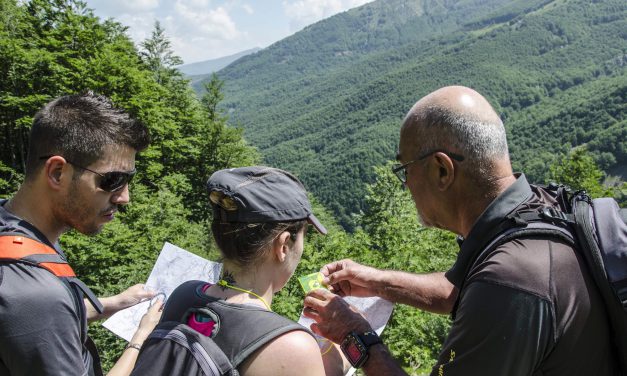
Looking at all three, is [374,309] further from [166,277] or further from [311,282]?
[166,277]

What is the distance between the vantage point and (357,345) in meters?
2.38

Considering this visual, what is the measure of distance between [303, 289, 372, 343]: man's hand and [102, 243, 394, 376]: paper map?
1.31 ft

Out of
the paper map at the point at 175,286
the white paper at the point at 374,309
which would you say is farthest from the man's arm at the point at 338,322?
the paper map at the point at 175,286

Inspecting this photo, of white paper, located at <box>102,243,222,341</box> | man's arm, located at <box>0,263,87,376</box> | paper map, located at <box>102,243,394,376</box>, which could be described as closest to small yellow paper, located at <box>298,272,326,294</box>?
paper map, located at <box>102,243,394,376</box>

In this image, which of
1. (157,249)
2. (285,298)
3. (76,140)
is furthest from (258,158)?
(76,140)

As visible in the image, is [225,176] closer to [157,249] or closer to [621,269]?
[621,269]

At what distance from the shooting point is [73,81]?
20375 millimetres

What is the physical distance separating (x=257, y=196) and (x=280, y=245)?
0.27 meters

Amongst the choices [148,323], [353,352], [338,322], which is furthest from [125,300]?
[353,352]

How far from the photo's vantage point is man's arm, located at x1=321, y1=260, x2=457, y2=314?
119 inches

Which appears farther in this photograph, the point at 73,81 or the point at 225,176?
the point at 73,81

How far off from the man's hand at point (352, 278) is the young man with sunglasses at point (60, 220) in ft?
3.62

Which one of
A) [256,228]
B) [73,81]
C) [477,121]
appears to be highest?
[73,81]

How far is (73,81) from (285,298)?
16.3 metres
